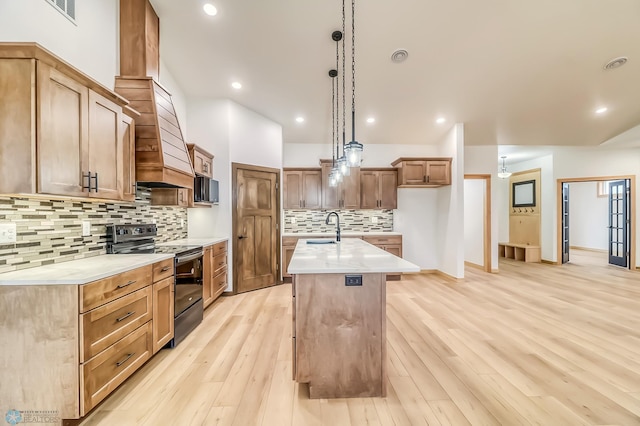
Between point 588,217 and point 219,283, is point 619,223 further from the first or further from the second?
point 219,283

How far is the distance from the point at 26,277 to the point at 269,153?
3.63 meters

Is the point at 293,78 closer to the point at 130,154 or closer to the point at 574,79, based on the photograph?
the point at 130,154

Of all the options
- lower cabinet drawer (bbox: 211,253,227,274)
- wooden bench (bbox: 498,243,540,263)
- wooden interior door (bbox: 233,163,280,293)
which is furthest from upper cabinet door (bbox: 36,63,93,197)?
wooden bench (bbox: 498,243,540,263)

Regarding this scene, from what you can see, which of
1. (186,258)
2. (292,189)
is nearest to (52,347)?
(186,258)

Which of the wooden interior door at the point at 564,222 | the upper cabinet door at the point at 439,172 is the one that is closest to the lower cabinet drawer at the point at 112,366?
the upper cabinet door at the point at 439,172

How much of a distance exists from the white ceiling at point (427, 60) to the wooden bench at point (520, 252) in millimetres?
3112

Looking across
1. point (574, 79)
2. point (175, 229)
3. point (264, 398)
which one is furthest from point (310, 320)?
point (574, 79)

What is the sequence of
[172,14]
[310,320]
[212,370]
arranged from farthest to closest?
[172,14], [212,370], [310,320]

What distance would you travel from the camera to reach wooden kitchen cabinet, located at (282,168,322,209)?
5.22m

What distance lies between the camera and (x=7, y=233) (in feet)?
5.38

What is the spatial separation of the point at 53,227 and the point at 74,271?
534 mm

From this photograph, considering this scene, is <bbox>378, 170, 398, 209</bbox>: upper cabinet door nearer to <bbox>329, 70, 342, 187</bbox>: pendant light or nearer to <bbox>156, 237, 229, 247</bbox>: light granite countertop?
<bbox>329, 70, 342, 187</bbox>: pendant light

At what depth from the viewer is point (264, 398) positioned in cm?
183

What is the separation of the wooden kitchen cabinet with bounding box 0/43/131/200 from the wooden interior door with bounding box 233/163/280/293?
2379 mm
